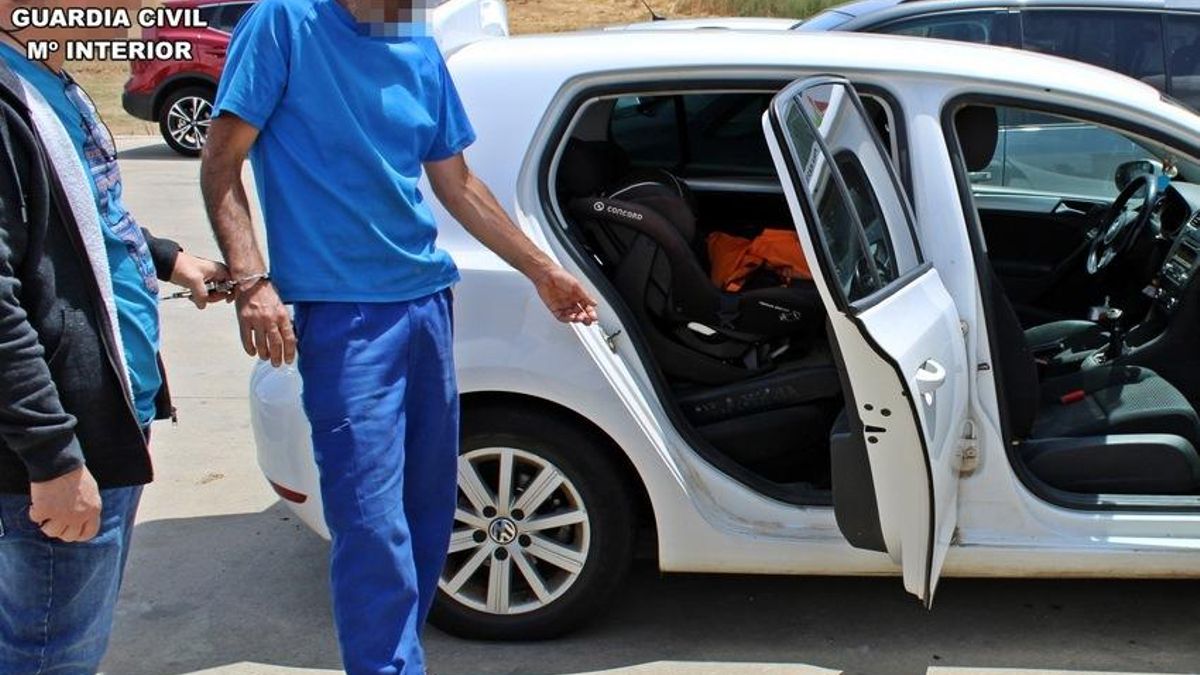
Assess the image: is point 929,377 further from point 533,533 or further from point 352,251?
point 352,251

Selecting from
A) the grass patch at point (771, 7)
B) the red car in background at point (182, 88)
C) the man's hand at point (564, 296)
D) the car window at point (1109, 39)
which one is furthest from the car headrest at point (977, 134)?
the grass patch at point (771, 7)

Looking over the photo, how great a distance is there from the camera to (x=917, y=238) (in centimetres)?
329

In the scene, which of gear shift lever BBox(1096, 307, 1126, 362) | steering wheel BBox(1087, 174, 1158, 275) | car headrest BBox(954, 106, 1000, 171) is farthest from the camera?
steering wheel BBox(1087, 174, 1158, 275)

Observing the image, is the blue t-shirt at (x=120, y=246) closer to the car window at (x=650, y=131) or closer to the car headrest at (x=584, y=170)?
the car headrest at (x=584, y=170)

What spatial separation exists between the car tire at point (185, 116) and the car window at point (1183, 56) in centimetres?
953

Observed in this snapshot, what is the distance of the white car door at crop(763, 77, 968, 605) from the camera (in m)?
2.91

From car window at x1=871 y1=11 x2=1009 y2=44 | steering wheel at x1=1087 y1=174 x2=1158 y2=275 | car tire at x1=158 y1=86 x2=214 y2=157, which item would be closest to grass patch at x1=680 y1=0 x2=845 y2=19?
car tire at x1=158 y1=86 x2=214 y2=157

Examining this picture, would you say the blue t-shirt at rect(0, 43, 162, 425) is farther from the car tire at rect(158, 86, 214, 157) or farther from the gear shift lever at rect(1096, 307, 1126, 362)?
the car tire at rect(158, 86, 214, 157)

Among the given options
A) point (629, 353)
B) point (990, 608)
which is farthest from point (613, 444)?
point (990, 608)

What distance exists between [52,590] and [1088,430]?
2546 millimetres

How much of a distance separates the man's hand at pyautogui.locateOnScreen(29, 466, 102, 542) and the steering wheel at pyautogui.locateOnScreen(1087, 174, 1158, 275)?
10.6 feet

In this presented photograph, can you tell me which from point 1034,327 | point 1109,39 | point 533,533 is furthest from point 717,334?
point 1109,39

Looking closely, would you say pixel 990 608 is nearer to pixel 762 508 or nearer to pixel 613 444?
pixel 762 508

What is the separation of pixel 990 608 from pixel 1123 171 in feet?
6.14
